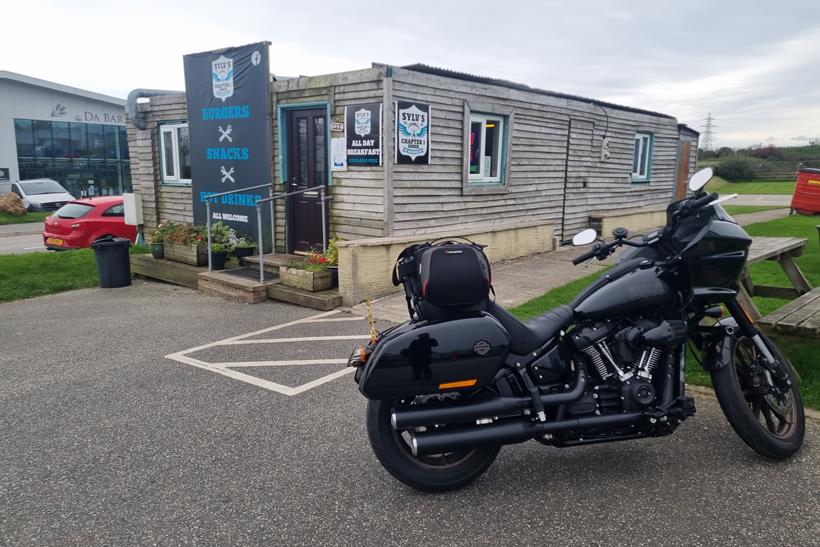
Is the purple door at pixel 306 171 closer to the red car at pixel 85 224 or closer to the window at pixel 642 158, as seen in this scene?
the red car at pixel 85 224

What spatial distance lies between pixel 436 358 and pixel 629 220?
1258 centimetres

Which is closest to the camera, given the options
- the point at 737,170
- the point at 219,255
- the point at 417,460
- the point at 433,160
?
the point at 417,460

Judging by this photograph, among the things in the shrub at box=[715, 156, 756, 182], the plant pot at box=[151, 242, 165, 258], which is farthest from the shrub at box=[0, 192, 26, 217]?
the shrub at box=[715, 156, 756, 182]

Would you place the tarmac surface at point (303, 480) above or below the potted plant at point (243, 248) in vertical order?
below

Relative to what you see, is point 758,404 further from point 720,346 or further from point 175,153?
point 175,153

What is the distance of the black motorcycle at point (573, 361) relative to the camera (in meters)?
2.89

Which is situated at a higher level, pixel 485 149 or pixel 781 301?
pixel 485 149

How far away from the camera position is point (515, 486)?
3162 millimetres

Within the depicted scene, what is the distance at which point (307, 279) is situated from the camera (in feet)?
25.5

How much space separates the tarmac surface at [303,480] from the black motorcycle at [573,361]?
0.85ft

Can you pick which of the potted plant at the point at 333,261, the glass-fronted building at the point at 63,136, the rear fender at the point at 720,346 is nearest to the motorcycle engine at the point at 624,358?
the rear fender at the point at 720,346

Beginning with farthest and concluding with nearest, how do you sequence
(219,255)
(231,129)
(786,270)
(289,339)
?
(231,129)
(219,255)
(289,339)
(786,270)

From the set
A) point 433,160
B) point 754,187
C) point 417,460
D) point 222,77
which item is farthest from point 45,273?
point 754,187

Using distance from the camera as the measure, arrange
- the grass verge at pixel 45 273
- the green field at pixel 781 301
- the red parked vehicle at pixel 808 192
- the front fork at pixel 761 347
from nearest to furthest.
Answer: the front fork at pixel 761 347, the green field at pixel 781 301, the grass verge at pixel 45 273, the red parked vehicle at pixel 808 192
